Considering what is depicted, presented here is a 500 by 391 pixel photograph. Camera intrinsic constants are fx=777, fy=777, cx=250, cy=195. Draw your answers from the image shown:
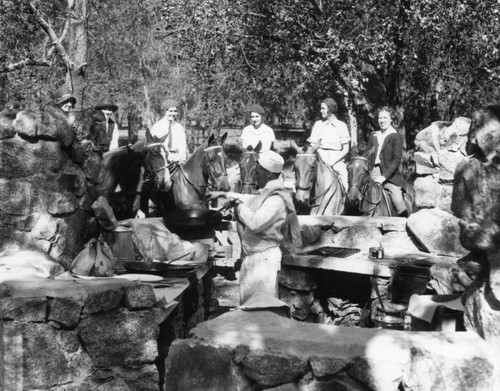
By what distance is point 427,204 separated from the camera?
983cm

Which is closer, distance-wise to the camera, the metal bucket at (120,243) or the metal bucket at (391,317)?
the metal bucket at (391,317)

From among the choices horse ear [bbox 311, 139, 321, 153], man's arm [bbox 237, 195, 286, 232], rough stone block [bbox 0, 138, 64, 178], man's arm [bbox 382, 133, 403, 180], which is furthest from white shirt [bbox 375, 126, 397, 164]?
rough stone block [bbox 0, 138, 64, 178]

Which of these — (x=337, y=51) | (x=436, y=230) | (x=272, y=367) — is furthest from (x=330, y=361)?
(x=337, y=51)

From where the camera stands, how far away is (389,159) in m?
11.9

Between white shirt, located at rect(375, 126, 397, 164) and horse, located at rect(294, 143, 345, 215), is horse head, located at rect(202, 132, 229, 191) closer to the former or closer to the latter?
horse, located at rect(294, 143, 345, 215)

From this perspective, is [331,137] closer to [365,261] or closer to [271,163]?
[365,261]

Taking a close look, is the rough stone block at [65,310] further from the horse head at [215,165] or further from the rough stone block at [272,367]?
the horse head at [215,165]

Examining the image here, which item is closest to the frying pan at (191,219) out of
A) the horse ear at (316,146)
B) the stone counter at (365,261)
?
the stone counter at (365,261)

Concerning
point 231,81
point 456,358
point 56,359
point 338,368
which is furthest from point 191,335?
point 231,81

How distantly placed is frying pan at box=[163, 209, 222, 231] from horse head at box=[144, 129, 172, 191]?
177cm

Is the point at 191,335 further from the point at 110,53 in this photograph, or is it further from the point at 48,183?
the point at 110,53

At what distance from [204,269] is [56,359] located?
9.18ft

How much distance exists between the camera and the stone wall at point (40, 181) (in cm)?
712

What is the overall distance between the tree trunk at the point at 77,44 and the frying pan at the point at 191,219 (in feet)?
26.1
